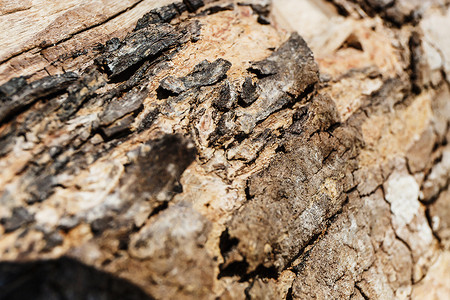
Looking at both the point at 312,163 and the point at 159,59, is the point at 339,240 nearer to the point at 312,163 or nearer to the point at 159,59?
the point at 312,163

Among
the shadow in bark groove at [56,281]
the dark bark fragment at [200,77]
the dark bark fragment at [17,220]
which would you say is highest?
the dark bark fragment at [200,77]

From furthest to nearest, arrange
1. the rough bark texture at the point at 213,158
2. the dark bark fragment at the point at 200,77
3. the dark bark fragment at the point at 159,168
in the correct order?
the dark bark fragment at the point at 200,77
the dark bark fragment at the point at 159,168
the rough bark texture at the point at 213,158

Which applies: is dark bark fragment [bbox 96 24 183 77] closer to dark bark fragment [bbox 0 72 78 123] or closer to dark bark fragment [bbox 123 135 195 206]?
dark bark fragment [bbox 0 72 78 123]

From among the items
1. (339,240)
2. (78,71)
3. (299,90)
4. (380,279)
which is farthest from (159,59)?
(380,279)

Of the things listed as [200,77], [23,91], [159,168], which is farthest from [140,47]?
[159,168]

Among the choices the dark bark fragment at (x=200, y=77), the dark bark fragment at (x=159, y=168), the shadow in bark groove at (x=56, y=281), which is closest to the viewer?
the shadow in bark groove at (x=56, y=281)

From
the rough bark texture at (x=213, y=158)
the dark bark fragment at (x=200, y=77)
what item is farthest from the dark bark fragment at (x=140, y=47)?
the dark bark fragment at (x=200, y=77)

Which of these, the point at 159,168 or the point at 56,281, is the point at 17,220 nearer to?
the point at 56,281

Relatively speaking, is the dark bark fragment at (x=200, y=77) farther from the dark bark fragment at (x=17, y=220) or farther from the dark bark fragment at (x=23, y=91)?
the dark bark fragment at (x=17, y=220)
